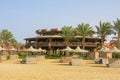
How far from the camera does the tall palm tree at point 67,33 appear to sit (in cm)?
7675

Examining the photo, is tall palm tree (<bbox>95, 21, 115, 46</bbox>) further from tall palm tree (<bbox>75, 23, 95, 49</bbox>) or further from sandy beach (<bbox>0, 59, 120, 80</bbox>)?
sandy beach (<bbox>0, 59, 120, 80</bbox>)

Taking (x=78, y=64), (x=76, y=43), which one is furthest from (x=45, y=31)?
(x=78, y=64)

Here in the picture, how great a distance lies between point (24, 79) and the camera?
1980 cm

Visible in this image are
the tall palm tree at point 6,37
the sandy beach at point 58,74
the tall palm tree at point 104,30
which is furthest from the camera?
the tall palm tree at point 6,37

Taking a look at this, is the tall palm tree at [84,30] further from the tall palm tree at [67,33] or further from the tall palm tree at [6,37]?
→ the tall palm tree at [6,37]

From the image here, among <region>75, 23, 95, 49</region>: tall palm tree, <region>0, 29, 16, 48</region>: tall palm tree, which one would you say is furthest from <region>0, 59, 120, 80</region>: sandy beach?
<region>0, 29, 16, 48</region>: tall palm tree

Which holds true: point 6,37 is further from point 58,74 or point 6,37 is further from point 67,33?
point 58,74

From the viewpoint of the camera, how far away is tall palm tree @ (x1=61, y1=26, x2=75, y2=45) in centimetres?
7675

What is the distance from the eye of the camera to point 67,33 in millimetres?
77188

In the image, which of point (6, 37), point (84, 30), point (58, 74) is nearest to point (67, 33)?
point (84, 30)

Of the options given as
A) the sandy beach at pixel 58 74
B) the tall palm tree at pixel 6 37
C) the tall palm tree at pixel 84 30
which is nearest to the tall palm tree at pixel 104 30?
the tall palm tree at pixel 84 30

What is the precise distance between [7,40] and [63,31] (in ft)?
76.6

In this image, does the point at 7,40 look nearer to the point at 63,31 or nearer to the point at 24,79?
the point at 63,31

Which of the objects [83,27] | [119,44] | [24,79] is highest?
[83,27]
